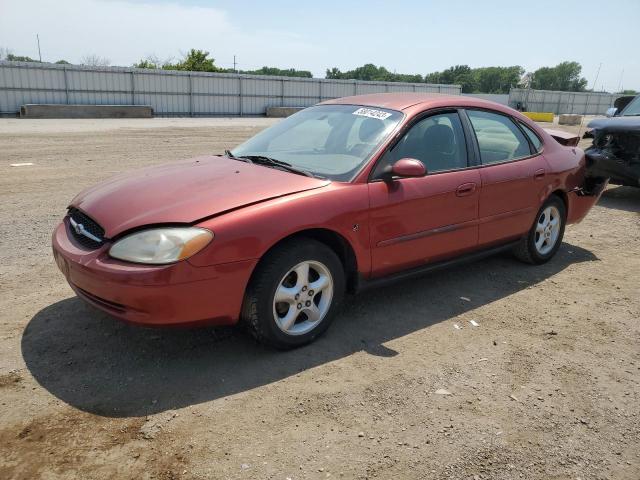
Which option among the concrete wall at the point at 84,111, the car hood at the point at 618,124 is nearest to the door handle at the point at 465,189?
the car hood at the point at 618,124

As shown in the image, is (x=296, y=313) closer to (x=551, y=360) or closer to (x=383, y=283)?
(x=383, y=283)

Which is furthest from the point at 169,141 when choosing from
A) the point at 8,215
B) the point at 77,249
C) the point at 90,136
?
the point at 77,249

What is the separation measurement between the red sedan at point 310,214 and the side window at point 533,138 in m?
0.01

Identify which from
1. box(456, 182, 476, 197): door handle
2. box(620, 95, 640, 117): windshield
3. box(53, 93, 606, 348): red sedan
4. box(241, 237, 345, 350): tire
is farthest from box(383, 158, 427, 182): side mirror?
box(620, 95, 640, 117): windshield

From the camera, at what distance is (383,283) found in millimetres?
3938

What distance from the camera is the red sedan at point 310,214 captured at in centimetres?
303

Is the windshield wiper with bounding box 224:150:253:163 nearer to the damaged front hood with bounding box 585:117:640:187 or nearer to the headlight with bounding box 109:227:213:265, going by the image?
the headlight with bounding box 109:227:213:265

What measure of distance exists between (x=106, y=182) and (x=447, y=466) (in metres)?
2.99

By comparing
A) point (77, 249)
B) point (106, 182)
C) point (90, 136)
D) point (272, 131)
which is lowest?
point (90, 136)

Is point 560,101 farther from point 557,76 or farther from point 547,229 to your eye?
point 557,76

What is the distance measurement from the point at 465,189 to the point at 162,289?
8.33 ft

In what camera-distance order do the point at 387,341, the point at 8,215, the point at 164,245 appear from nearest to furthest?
the point at 164,245 → the point at 387,341 → the point at 8,215

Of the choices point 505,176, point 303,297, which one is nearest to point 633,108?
point 505,176

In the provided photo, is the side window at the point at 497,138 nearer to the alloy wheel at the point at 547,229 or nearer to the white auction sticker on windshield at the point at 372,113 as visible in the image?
the alloy wheel at the point at 547,229
